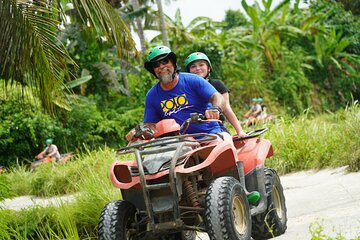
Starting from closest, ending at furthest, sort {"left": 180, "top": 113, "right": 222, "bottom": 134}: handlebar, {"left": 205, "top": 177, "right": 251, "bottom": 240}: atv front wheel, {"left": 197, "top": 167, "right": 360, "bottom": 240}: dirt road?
{"left": 205, "top": 177, "right": 251, "bottom": 240}: atv front wheel, {"left": 180, "top": 113, "right": 222, "bottom": 134}: handlebar, {"left": 197, "top": 167, "right": 360, "bottom": 240}: dirt road

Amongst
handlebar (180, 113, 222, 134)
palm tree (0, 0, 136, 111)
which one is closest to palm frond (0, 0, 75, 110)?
palm tree (0, 0, 136, 111)

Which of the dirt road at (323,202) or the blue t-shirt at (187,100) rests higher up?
the blue t-shirt at (187,100)

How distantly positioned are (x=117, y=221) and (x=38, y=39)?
3226mm

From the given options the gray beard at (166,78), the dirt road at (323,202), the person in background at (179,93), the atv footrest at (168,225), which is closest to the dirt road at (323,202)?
the dirt road at (323,202)

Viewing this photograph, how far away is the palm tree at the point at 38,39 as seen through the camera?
755 cm

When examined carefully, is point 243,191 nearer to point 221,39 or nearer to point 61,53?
point 61,53

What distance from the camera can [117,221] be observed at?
499 cm

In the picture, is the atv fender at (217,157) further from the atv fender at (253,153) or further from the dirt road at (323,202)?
the dirt road at (323,202)

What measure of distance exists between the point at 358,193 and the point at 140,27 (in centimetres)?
2042

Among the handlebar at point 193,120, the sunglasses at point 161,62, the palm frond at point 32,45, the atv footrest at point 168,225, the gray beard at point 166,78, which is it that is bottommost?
the atv footrest at point 168,225

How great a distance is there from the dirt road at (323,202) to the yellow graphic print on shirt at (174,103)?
136 cm

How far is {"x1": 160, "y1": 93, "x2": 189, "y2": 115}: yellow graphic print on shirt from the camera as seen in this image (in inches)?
220

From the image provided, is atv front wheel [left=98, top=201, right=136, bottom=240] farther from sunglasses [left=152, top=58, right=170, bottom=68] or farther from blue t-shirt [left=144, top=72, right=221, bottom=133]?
sunglasses [left=152, top=58, right=170, bottom=68]

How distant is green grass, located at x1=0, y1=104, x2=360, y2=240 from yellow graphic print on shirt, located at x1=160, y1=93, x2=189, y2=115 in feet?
5.47
